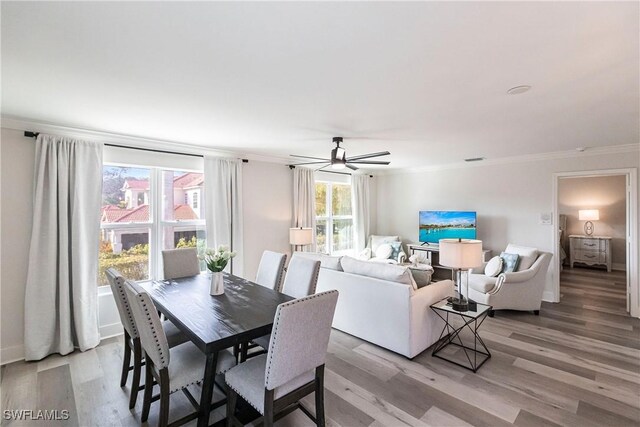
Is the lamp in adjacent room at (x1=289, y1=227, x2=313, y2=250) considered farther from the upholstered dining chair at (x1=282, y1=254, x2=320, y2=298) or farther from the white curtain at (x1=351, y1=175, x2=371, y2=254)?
the white curtain at (x1=351, y1=175, x2=371, y2=254)

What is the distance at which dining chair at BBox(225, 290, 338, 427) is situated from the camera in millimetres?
1617

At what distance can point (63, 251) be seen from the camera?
121 inches

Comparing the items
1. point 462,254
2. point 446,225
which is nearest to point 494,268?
point 446,225

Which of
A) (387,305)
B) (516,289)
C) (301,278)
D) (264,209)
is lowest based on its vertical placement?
(516,289)

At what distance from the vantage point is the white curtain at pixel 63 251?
9.78 feet

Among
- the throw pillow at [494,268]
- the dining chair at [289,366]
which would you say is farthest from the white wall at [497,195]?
the dining chair at [289,366]

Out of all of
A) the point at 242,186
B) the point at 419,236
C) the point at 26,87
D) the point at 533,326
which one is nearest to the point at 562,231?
the point at 419,236

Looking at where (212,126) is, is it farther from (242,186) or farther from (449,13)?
(449,13)

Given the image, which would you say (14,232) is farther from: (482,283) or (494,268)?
(494,268)

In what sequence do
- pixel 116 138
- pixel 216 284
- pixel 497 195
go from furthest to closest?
pixel 497 195
pixel 116 138
pixel 216 284

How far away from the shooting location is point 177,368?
1930 mm

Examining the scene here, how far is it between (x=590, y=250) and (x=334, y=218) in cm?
646

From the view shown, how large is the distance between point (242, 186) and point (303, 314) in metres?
3.41

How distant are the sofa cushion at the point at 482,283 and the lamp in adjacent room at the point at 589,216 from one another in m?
4.87
